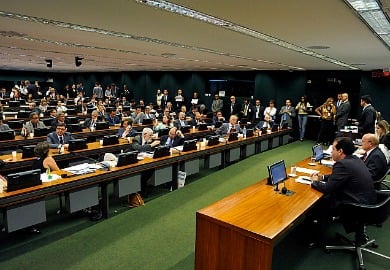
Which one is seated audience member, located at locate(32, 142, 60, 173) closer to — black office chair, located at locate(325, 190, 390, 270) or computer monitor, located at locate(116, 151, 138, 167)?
computer monitor, located at locate(116, 151, 138, 167)

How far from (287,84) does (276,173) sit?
402 inches

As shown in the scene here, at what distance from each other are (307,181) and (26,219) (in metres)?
3.55

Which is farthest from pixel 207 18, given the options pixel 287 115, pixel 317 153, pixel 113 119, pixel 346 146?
pixel 287 115

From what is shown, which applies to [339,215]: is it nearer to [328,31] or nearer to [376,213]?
[376,213]

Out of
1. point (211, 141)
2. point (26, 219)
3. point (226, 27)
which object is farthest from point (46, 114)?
→ point (226, 27)

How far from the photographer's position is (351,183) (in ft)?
10.9

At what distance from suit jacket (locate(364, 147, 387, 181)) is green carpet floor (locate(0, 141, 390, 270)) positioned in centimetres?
84

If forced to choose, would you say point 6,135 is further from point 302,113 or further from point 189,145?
point 302,113

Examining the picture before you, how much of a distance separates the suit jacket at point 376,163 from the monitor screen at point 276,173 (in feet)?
4.22

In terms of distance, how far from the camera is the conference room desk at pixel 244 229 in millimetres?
2504

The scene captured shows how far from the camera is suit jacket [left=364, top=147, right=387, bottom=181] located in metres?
4.16

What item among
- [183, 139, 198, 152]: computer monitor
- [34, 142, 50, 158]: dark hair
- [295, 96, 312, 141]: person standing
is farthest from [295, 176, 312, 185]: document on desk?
[295, 96, 312, 141]: person standing

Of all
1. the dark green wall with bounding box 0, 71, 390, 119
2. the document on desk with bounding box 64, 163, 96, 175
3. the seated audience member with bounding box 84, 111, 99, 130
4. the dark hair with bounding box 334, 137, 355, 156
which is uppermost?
the dark green wall with bounding box 0, 71, 390, 119

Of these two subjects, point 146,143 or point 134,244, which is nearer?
point 134,244
